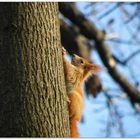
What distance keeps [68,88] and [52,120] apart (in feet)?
1.98

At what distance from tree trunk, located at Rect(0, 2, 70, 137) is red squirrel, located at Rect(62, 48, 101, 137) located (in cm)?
37

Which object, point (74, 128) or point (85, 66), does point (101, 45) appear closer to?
point (85, 66)

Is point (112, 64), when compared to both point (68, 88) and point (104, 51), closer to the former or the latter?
point (104, 51)

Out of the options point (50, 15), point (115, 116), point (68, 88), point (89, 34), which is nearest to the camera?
point (50, 15)

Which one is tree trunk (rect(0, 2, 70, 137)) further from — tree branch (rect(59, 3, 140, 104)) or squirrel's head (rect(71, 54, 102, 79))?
tree branch (rect(59, 3, 140, 104))

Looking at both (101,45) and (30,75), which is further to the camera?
(101,45)

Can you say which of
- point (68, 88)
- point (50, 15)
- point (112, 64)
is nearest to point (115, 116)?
point (112, 64)

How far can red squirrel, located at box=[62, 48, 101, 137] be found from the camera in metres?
2.55

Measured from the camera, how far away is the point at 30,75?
2.04 m

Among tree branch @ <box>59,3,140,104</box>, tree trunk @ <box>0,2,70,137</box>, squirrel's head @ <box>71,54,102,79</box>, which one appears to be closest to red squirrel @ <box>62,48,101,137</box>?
squirrel's head @ <box>71,54,102,79</box>

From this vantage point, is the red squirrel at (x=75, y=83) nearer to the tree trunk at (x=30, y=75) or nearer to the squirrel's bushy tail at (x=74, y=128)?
the squirrel's bushy tail at (x=74, y=128)

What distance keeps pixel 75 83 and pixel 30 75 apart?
69 centimetres

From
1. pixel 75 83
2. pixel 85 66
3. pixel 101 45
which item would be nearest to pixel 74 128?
pixel 75 83

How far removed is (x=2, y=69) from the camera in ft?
6.65
